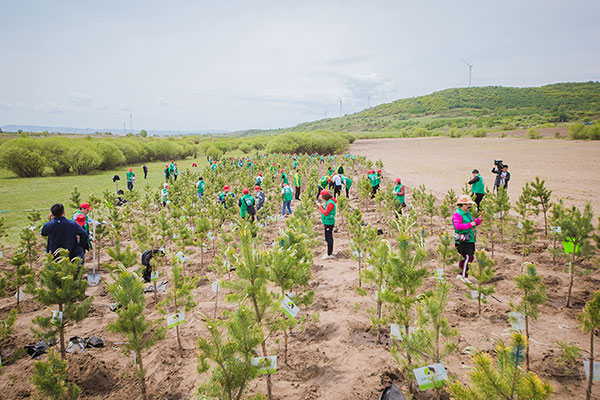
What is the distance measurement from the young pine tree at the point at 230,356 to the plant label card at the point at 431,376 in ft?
5.41

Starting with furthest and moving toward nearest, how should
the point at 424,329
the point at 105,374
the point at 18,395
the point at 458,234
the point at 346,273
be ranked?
1. the point at 346,273
2. the point at 458,234
3. the point at 105,374
4. the point at 18,395
5. the point at 424,329

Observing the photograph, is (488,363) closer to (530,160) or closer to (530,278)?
(530,278)

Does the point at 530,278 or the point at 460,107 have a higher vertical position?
the point at 460,107

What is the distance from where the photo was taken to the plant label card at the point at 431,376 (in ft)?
10.3

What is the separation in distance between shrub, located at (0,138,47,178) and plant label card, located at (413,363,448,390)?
44278mm

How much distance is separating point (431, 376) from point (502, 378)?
0.95 meters

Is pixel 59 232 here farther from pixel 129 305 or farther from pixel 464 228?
pixel 464 228

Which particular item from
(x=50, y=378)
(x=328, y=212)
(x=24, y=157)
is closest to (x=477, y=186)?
(x=328, y=212)

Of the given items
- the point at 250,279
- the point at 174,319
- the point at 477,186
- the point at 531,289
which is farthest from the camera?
the point at 477,186

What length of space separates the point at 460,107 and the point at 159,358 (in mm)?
186654

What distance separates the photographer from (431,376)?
10.4 feet

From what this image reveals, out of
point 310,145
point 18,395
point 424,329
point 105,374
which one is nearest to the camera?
point 424,329

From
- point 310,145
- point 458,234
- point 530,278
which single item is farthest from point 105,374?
point 310,145

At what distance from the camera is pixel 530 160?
106 ft
